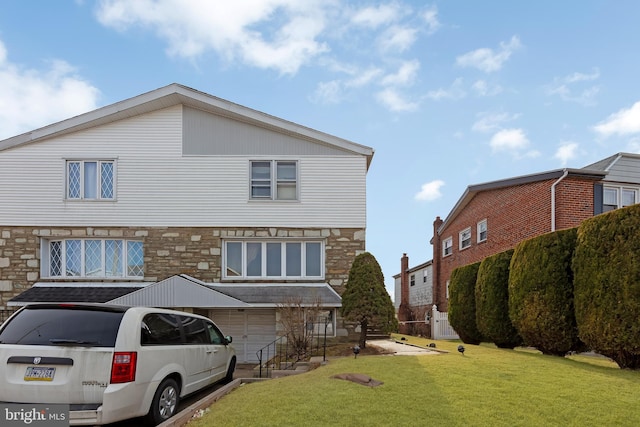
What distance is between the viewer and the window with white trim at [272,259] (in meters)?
14.7

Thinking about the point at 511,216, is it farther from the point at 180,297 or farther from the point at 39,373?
the point at 39,373

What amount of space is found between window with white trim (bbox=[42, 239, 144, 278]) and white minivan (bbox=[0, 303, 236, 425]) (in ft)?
29.5

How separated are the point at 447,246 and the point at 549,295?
1522 centimetres

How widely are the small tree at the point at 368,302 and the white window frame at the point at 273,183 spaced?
4.25 meters

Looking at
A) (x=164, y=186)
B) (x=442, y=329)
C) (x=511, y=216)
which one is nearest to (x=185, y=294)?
(x=164, y=186)

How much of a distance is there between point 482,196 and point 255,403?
17.3m

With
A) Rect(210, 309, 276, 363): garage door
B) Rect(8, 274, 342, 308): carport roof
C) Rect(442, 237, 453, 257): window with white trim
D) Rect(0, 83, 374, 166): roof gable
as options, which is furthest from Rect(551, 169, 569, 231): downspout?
Rect(210, 309, 276, 363): garage door

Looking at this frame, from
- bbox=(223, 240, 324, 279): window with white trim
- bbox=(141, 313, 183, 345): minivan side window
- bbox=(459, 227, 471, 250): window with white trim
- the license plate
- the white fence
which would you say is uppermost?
bbox=(459, 227, 471, 250): window with white trim

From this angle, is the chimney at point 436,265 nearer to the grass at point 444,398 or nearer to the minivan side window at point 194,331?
the grass at point 444,398

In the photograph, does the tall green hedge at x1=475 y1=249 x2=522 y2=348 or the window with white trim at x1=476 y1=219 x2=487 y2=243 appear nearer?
the tall green hedge at x1=475 y1=249 x2=522 y2=348

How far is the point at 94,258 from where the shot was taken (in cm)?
1475

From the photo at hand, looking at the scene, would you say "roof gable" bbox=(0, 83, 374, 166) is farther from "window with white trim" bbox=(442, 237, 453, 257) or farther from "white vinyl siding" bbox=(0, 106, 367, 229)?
"window with white trim" bbox=(442, 237, 453, 257)

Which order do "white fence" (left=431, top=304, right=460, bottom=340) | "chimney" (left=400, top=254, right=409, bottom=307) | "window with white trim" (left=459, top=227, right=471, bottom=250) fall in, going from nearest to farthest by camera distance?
"white fence" (left=431, top=304, right=460, bottom=340) < "window with white trim" (left=459, top=227, right=471, bottom=250) < "chimney" (left=400, top=254, right=409, bottom=307)

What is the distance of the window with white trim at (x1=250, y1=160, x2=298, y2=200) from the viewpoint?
14.9 metres
